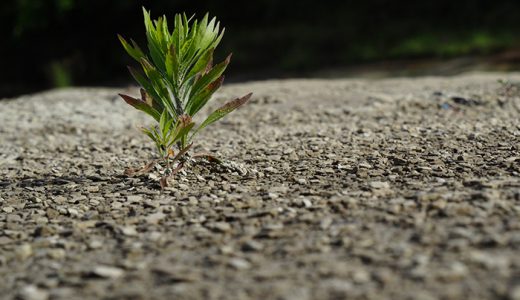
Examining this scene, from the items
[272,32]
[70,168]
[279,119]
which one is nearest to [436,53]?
[272,32]

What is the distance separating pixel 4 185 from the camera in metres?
4.11

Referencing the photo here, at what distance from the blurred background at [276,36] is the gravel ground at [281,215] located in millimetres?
7368

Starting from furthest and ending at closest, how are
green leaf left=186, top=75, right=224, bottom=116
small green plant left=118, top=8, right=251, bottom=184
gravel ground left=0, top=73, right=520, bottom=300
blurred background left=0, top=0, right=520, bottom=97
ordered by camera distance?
blurred background left=0, top=0, right=520, bottom=97
green leaf left=186, top=75, right=224, bottom=116
small green plant left=118, top=8, right=251, bottom=184
gravel ground left=0, top=73, right=520, bottom=300

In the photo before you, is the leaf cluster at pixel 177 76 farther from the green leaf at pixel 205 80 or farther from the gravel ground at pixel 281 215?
the gravel ground at pixel 281 215

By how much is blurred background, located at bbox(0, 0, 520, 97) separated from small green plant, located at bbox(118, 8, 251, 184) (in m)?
8.31

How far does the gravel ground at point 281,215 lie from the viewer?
2.37m

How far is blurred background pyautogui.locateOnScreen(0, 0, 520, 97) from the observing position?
1302 cm

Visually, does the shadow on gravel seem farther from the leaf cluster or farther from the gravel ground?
the leaf cluster

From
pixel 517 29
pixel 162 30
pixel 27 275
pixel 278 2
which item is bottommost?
pixel 27 275

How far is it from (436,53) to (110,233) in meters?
10.7

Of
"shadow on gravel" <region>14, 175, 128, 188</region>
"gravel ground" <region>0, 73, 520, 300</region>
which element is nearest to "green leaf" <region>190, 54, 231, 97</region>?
"gravel ground" <region>0, 73, 520, 300</region>

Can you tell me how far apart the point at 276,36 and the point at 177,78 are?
1122 centimetres

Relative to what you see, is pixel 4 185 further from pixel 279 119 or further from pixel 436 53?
pixel 436 53

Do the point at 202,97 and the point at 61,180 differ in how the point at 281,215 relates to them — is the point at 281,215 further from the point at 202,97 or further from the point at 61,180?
the point at 61,180
